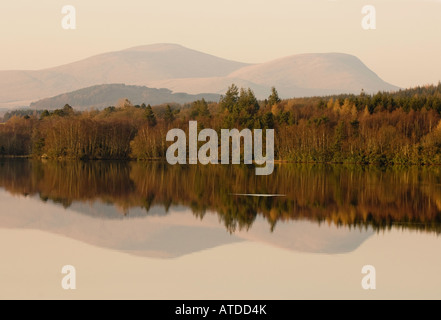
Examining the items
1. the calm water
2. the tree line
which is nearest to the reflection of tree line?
the calm water

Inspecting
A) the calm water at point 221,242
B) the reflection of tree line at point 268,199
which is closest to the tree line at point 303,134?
the reflection of tree line at point 268,199

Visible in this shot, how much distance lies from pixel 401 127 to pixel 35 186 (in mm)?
42728

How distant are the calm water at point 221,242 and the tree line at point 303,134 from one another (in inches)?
1280

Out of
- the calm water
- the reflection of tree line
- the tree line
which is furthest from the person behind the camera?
the tree line

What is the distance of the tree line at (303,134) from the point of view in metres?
58.8

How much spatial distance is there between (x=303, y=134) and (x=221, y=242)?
4816cm

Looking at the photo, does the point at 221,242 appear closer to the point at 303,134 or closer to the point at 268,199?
the point at 268,199

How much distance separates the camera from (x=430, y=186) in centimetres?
2933

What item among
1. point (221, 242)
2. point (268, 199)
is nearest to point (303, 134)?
point (268, 199)

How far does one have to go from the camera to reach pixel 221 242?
15.1m

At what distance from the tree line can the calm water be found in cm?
3250

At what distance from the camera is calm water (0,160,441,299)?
10922 millimetres

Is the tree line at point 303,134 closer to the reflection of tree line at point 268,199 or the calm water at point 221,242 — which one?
the reflection of tree line at point 268,199

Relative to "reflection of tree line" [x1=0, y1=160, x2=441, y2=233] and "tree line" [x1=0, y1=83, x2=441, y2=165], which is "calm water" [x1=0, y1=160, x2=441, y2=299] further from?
"tree line" [x1=0, y1=83, x2=441, y2=165]
